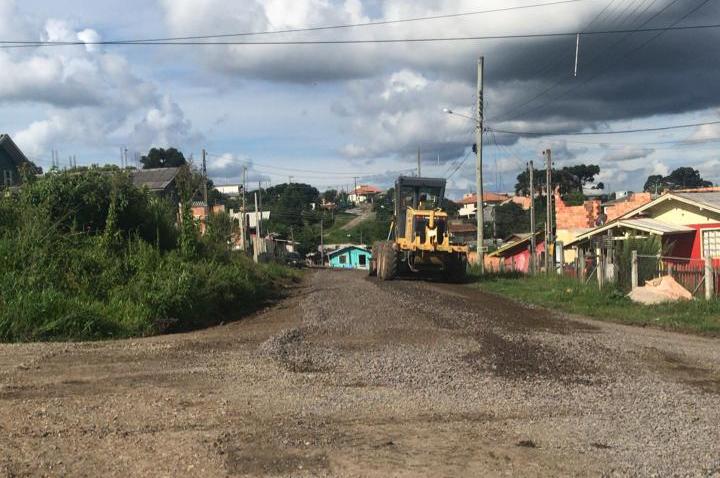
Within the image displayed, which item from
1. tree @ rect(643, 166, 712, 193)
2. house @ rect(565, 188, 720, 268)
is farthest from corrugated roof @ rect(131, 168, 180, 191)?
tree @ rect(643, 166, 712, 193)

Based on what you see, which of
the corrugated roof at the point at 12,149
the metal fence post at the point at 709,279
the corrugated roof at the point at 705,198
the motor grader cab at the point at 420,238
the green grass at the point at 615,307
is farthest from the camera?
the corrugated roof at the point at 12,149

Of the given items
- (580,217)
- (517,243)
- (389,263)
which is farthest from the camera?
(517,243)

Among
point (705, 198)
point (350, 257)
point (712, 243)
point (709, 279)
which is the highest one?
point (705, 198)

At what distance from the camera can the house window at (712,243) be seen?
27812mm

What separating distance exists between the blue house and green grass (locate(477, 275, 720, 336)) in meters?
54.7

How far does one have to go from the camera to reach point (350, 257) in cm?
8081

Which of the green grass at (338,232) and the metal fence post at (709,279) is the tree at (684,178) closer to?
the green grass at (338,232)

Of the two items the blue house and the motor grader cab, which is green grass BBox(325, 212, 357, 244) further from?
the motor grader cab

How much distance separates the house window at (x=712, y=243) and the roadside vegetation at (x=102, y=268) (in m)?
18.2

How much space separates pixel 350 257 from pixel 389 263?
54918 millimetres

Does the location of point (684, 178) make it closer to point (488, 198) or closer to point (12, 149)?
point (488, 198)

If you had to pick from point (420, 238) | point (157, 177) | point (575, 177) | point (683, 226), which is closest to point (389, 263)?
point (420, 238)

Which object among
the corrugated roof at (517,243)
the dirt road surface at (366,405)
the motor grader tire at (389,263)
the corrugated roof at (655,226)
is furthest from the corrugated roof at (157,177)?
the dirt road surface at (366,405)

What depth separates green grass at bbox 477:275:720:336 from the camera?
49.3ft
